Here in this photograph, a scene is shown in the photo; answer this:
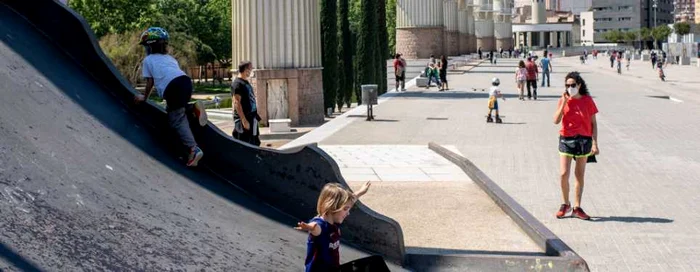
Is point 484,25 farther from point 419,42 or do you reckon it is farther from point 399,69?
point 399,69

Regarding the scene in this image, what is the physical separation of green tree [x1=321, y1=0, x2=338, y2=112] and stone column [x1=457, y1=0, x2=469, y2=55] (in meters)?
57.3

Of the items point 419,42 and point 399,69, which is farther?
point 419,42

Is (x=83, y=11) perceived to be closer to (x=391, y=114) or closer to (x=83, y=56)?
(x=391, y=114)

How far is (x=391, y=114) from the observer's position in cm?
2389

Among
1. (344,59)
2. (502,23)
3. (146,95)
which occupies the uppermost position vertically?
(502,23)

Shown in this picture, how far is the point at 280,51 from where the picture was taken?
70.7 feet

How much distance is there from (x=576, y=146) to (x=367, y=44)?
22.1m

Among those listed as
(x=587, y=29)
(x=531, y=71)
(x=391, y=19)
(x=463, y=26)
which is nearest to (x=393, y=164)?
(x=531, y=71)

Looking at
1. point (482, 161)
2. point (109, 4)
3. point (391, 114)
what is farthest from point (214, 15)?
point (482, 161)

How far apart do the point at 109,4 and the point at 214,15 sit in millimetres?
17541

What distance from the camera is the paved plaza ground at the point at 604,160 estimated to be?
340 inches

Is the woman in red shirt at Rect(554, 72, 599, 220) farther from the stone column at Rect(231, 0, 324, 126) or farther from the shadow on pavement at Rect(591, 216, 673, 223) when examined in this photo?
the stone column at Rect(231, 0, 324, 126)

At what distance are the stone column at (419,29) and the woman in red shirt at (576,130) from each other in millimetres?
47509

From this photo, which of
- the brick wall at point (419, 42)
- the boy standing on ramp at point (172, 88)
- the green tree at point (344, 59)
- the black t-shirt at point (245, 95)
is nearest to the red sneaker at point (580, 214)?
the black t-shirt at point (245, 95)
